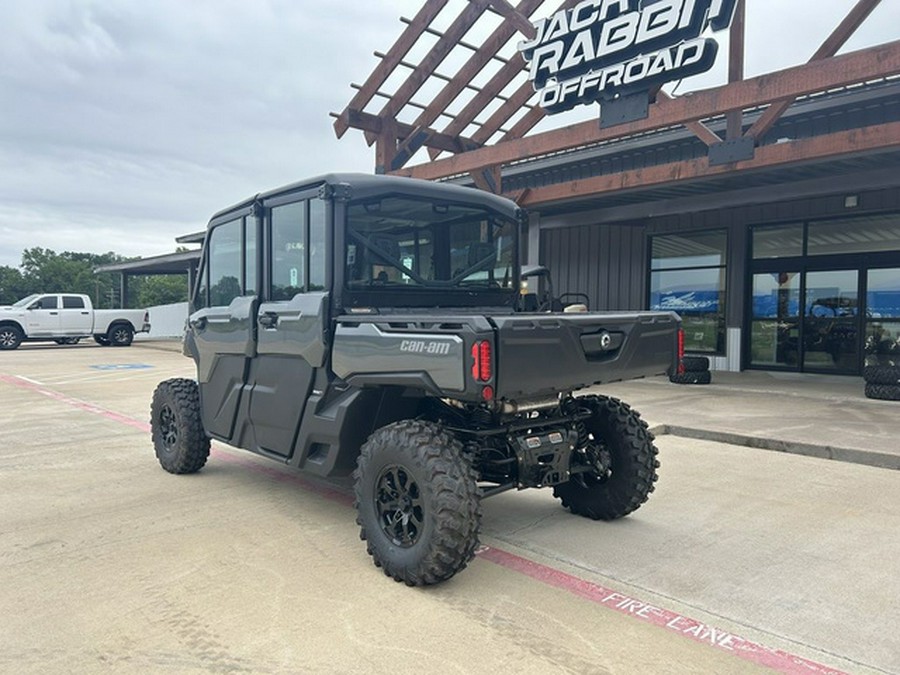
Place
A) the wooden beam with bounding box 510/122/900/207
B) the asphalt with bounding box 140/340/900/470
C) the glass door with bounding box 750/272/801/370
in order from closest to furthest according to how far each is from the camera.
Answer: the asphalt with bounding box 140/340/900/470 → the wooden beam with bounding box 510/122/900/207 → the glass door with bounding box 750/272/801/370

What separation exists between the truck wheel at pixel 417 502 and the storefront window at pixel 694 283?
40.3ft

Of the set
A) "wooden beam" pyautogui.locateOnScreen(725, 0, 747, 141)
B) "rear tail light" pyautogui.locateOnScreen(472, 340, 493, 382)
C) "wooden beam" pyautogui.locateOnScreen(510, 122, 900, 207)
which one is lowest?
"rear tail light" pyautogui.locateOnScreen(472, 340, 493, 382)

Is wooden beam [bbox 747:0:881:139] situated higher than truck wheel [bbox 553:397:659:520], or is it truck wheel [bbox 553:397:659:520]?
wooden beam [bbox 747:0:881:139]

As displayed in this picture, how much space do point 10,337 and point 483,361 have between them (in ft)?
82.1

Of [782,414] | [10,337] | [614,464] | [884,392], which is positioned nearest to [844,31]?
[782,414]

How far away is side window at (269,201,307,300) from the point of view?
4.28m

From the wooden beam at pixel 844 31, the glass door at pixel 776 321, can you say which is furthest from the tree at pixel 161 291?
the wooden beam at pixel 844 31

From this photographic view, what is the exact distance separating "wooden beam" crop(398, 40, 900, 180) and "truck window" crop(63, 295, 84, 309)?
1887cm

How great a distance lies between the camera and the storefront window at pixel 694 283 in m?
14.4

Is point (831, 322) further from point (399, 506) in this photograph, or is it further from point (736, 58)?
point (399, 506)

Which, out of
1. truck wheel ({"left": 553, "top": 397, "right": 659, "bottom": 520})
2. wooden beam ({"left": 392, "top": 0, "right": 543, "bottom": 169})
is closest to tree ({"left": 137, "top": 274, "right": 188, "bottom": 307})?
wooden beam ({"left": 392, "top": 0, "right": 543, "bottom": 169})

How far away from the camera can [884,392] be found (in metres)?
9.92

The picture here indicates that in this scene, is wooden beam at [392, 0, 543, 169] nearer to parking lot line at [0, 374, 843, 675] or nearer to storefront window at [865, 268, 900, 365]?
storefront window at [865, 268, 900, 365]

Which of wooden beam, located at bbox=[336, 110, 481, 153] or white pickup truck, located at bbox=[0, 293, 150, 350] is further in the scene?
white pickup truck, located at bbox=[0, 293, 150, 350]
